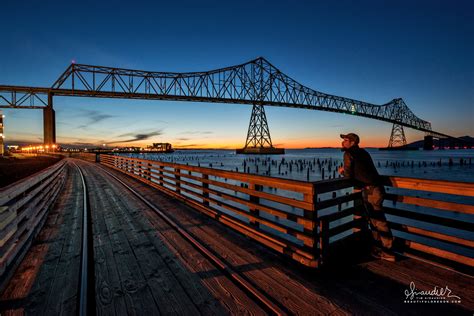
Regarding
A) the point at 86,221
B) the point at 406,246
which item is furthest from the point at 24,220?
the point at 406,246

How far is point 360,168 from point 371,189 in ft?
1.17

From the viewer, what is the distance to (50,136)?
92.1ft

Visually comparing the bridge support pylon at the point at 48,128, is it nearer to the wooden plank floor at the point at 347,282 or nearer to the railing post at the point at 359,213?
the wooden plank floor at the point at 347,282

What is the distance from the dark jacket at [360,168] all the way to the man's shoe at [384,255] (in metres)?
0.97

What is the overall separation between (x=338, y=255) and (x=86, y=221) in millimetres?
5191

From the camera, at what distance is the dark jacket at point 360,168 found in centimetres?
342

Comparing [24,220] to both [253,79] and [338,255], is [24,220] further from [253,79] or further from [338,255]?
[253,79]

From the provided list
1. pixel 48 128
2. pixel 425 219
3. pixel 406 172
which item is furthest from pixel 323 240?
pixel 406 172

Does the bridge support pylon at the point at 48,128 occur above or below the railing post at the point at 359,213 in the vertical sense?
above

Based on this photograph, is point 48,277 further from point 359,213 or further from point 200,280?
point 359,213

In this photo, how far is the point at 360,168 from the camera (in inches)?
136

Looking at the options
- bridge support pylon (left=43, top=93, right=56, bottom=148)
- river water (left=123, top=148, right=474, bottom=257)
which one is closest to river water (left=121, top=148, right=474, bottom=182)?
river water (left=123, top=148, right=474, bottom=257)

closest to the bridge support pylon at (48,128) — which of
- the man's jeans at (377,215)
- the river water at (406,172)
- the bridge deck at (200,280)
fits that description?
the river water at (406,172)

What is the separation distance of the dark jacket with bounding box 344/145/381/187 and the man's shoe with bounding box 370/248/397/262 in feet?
3.19
